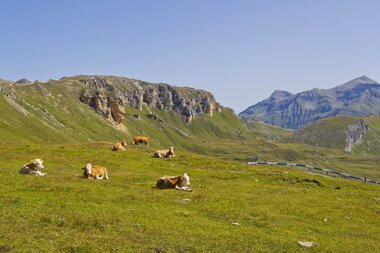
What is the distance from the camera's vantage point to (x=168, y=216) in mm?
23047

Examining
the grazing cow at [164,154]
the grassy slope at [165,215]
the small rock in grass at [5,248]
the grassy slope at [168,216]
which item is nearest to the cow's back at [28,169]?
the grassy slope at [165,215]

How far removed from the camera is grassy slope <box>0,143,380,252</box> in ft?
57.5

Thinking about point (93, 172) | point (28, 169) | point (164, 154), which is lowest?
point (28, 169)

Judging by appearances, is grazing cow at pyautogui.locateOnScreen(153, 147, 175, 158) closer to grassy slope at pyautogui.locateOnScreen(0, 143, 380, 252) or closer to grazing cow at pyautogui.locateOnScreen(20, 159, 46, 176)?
grassy slope at pyautogui.locateOnScreen(0, 143, 380, 252)

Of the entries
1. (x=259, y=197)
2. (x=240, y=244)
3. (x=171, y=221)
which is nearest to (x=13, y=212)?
(x=171, y=221)

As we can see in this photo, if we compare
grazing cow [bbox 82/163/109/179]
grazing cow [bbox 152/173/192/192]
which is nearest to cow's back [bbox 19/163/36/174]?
grazing cow [bbox 82/163/109/179]

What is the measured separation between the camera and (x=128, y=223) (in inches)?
797

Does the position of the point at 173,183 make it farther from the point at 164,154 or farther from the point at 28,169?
the point at 164,154

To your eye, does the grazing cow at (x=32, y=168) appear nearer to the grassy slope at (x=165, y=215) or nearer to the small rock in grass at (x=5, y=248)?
the grassy slope at (x=165, y=215)

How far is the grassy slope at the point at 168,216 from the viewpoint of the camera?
1752cm

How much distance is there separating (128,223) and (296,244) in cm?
844

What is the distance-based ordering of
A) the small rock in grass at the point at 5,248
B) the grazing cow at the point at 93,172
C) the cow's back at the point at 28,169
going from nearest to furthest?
the small rock in grass at the point at 5,248 < the cow's back at the point at 28,169 < the grazing cow at the point at 93,172

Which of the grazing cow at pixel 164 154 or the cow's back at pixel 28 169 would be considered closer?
the cow's back at pixel 28 169

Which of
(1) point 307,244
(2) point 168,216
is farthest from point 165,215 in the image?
(1) point 307,244
